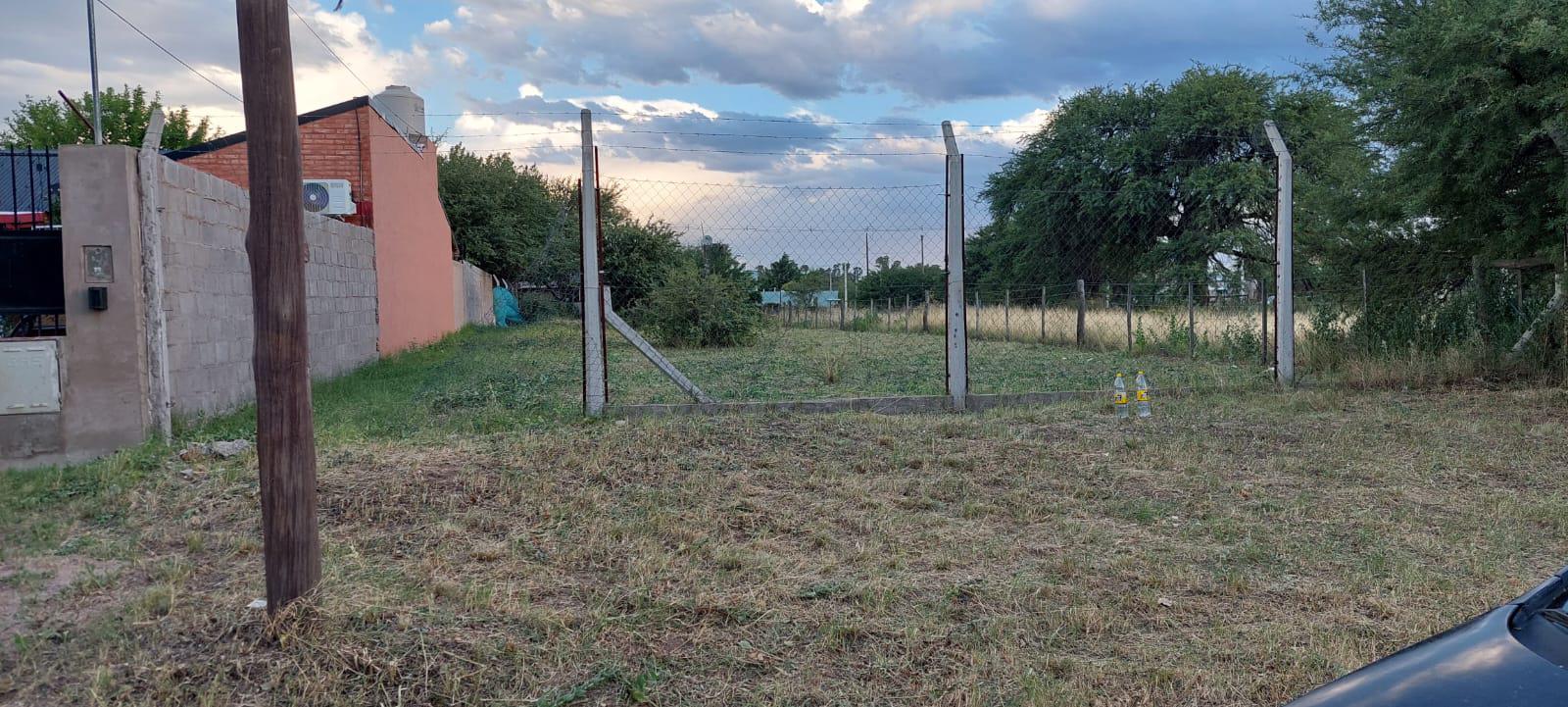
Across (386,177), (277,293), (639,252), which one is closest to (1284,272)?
(277,293)

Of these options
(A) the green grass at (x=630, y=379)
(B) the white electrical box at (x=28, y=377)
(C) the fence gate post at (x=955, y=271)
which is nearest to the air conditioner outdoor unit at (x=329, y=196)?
(A) the green grass at (x=630, y=379)

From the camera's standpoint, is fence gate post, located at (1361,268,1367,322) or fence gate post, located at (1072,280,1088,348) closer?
fence gate post, located at (1361,268,1367,322)

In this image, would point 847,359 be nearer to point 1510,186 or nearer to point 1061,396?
point 1061,396

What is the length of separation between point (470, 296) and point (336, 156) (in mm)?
14738

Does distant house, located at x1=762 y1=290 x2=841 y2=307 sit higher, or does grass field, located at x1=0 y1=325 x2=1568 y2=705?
distant house, located at x1=762 y1=290 x2=841 y2=307

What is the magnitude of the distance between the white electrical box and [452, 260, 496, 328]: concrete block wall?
18.2 metres

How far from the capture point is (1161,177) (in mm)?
24500

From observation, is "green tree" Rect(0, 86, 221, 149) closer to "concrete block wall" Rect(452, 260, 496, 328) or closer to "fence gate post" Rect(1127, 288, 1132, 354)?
"concrete block wall" Rect(452, 260, 496, 328)

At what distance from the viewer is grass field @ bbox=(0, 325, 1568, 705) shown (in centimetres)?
345

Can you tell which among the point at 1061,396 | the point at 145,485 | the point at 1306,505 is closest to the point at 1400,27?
the point at 1061,396

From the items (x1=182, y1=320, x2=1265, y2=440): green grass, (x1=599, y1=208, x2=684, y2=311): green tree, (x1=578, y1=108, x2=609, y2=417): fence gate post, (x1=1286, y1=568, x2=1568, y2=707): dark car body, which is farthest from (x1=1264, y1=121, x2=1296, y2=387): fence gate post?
(x1=599, y1=208, x2=684, y2=311): green tree

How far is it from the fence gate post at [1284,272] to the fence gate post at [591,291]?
6.63m

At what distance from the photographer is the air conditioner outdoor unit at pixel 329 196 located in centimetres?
1472

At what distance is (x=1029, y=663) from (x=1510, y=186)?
32.0 feet
